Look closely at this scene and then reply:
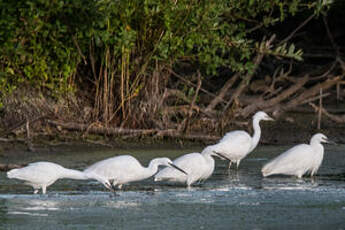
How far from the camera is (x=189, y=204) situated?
30.5 ft

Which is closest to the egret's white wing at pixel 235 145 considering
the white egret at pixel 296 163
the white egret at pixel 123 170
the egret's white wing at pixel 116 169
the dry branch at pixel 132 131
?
the white egret at pixel 296 163

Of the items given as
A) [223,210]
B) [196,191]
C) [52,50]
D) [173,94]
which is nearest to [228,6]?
[173,94]

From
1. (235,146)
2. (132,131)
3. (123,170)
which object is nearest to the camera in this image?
(123,170)

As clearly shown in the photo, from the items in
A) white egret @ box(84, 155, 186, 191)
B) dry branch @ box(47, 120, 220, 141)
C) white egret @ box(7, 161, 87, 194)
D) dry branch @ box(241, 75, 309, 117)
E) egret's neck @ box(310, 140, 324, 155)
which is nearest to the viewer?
white egret @ box(7, 161, 87, 194)

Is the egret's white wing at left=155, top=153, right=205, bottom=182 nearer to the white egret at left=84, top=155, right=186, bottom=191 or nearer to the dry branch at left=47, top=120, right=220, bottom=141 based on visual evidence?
the white egret at left=84, top=155, right=186, bottom=191

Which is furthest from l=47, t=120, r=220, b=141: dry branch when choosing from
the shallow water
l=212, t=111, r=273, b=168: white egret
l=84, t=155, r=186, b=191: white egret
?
l=84, t=155, r=186, b=191: white egret

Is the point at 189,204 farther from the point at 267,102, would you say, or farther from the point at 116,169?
the point at 267,102

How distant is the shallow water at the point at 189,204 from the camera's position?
826 centimetres

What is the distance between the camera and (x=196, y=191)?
10.3 meters

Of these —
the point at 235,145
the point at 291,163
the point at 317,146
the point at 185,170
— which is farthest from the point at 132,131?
the point at 185,170

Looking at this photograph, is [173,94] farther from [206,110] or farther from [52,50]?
[52,50]

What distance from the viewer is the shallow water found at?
8.26 metres

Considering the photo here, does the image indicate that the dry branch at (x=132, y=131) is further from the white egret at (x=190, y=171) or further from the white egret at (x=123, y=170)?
the white egret at (x=123, y=170)

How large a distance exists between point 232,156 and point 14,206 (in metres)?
4.15
